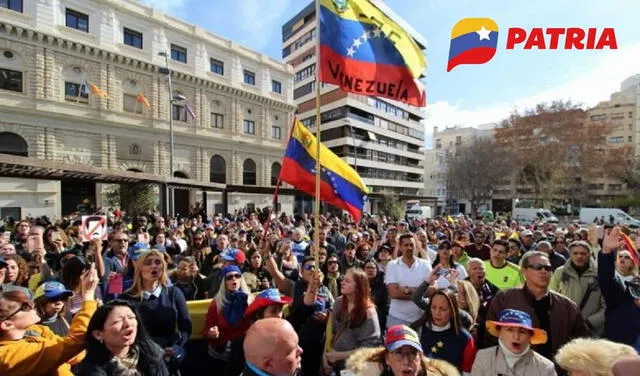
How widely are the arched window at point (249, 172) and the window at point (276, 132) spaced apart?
4.24 meters

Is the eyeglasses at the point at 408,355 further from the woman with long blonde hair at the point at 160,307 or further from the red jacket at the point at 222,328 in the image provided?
the woman with long blonde hair at the point at 160,307

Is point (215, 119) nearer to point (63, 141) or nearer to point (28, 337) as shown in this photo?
point (63, 141)

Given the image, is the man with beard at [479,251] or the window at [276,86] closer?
the man with beard at [479,251]

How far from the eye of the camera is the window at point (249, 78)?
37.8m

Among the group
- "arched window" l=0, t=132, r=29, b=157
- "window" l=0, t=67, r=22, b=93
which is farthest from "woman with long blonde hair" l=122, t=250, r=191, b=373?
"window" l=0, t=67, r=22, b=93

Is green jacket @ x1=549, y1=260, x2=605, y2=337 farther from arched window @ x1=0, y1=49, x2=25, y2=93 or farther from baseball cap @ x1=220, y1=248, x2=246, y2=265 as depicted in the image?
arched window @ x1=0, y1=49, x2=25, y2=93

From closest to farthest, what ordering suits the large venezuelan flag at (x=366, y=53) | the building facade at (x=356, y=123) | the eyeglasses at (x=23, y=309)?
the eyeglasses at (x=23, y=309), the large venezuelan flag at (x=366, y=53), the building facade at (x=356, y=123)

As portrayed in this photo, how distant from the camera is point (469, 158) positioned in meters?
48.4

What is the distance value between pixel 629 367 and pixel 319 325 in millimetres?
2903

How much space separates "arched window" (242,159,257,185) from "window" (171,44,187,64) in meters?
11.2

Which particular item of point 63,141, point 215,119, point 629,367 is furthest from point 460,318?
point 215,119

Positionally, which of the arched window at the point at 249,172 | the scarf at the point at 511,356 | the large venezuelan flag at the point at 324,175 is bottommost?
the scarf at the point at 511,356

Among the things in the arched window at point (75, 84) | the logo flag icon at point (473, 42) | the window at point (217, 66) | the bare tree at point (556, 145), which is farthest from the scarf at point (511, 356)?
the bare tree at point (556, 145)

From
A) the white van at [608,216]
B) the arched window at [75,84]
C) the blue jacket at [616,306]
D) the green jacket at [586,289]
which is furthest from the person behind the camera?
the white van at [608,216]
